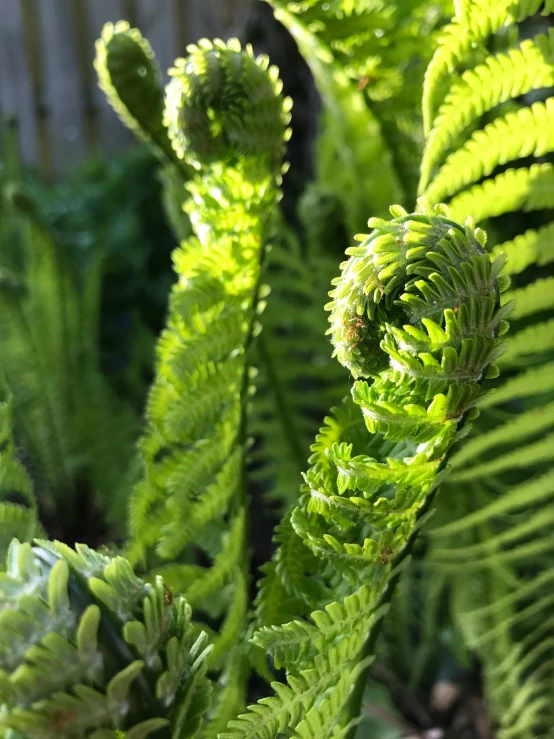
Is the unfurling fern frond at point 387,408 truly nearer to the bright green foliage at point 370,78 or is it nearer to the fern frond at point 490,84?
the fern frond at point 490,84

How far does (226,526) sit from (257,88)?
11.3 inches

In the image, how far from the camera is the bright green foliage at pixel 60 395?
837mm

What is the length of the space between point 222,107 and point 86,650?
0.26m

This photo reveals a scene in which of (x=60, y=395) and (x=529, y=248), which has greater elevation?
(x=60, y=395)

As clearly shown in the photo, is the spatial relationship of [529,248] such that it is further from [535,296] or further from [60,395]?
[60,395]

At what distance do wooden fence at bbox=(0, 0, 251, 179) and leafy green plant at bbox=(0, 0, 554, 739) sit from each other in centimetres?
114

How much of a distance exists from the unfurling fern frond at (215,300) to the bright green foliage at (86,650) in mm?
154

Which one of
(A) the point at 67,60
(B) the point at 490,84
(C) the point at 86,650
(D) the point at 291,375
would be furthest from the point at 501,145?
(A) the point at 67,60

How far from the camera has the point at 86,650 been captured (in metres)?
0.20

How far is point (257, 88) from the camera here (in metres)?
0.34

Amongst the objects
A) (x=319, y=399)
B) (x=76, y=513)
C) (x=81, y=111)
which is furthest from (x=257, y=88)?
(x=81, y=111)

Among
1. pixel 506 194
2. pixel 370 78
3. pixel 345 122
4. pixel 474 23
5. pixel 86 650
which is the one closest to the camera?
pixel 86 650

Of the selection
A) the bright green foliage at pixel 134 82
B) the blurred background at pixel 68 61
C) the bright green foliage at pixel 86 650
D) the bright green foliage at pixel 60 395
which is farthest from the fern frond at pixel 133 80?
the blurred background at pixel 68 61

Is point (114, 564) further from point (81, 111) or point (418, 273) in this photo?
point (81, 111)
